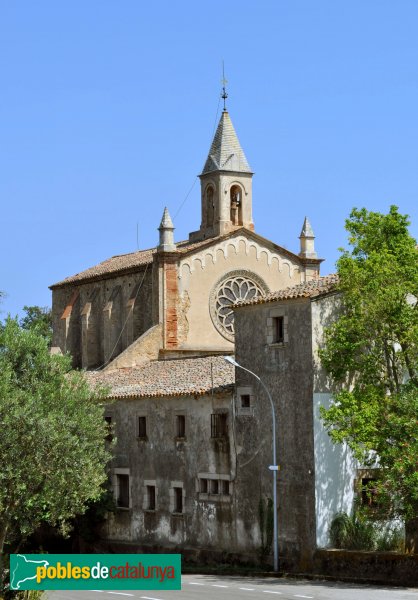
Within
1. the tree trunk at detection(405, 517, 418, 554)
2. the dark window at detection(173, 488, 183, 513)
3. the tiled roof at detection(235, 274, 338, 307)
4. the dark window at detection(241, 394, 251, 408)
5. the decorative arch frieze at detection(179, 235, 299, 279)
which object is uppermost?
the decorative arch frieze at detection(179, 235, 299, 279)

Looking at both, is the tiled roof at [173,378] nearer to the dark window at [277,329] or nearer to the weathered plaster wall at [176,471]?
the weathered plaster wall at [176,471]

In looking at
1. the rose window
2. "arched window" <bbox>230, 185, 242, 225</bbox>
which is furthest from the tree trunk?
"arched window" <bbox>230, 185, 242, 225</bbox>

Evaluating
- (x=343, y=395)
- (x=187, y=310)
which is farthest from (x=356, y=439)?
(x=187, y=310)

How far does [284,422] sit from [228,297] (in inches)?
848

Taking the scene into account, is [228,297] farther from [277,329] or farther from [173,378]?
[277,329]

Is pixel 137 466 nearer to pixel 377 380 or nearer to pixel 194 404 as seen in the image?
pixel 194 404

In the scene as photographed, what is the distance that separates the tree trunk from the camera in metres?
41.6

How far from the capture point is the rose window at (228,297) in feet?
217

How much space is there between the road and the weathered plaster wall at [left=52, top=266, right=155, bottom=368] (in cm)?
2743

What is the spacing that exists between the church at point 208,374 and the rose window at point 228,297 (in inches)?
3.0

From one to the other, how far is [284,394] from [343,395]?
3781 mm

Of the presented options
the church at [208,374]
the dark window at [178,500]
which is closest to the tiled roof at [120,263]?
the church at [208,374]

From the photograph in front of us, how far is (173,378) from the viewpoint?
179 feet

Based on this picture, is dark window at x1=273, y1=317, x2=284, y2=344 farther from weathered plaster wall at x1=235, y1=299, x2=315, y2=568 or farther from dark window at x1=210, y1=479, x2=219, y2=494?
dark window at x1=210, y1=479, x2=219, y2=494
